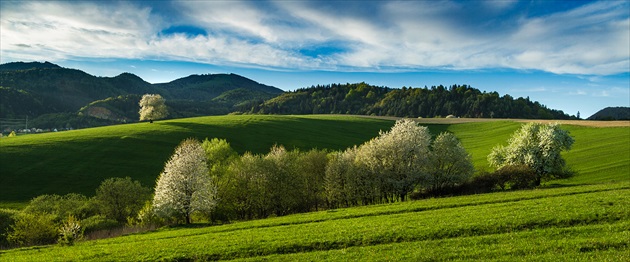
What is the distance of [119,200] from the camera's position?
6309cm

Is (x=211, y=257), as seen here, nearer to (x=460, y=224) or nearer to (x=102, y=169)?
(x=460, y=224)

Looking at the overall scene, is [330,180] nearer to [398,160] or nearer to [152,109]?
[398,160]

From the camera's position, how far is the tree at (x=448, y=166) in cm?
6119

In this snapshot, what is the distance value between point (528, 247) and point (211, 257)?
21.3m

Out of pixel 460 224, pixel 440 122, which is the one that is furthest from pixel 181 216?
pixel 440 122

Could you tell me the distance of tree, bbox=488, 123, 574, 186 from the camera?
6066 centimetres

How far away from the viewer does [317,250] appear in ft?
86.0

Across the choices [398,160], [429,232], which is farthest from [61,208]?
[429,232]

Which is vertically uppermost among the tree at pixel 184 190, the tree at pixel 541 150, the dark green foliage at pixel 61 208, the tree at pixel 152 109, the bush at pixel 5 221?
the tree at pixel 152 109

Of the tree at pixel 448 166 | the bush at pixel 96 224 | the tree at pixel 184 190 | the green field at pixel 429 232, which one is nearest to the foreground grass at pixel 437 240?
the green field at pixel 429 232

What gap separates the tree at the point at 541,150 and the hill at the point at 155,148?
3.71m

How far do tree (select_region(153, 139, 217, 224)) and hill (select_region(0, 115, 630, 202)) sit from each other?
95.7 feet

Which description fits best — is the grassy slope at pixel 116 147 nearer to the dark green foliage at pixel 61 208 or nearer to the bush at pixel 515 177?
the dark green foliage at pixel 61 208

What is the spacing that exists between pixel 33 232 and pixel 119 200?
1505 centimetres
